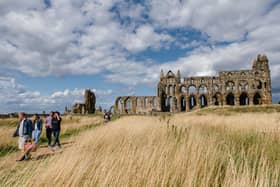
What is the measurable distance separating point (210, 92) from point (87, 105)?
27.5m

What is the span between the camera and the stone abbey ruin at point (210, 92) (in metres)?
46.0

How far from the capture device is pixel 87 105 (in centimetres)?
4391

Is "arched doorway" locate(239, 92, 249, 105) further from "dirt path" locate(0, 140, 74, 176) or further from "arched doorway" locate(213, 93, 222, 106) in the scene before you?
"dirt path" locate(0, 140, 74, 176)

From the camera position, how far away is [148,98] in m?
52.1

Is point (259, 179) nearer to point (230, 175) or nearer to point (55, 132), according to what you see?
point (230, 175)

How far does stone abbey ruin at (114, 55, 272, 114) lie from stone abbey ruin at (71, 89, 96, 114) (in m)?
7.99

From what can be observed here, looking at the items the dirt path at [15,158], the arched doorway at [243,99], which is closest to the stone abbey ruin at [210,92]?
the arched doorway at [243,99]

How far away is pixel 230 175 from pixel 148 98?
49.9 meters

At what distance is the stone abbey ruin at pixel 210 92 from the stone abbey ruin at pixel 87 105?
26.2 ft

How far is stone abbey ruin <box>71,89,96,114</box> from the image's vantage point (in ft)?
137

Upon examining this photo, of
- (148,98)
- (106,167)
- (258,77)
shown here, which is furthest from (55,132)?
(258,77)

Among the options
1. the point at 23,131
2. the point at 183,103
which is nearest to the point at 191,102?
the point at 183,103

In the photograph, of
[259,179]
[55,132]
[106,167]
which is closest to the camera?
[259,179]

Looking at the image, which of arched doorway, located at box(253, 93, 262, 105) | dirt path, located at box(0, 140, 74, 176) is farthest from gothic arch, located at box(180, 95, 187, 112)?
dirt path, located at box(0, 140, 74, 176)
